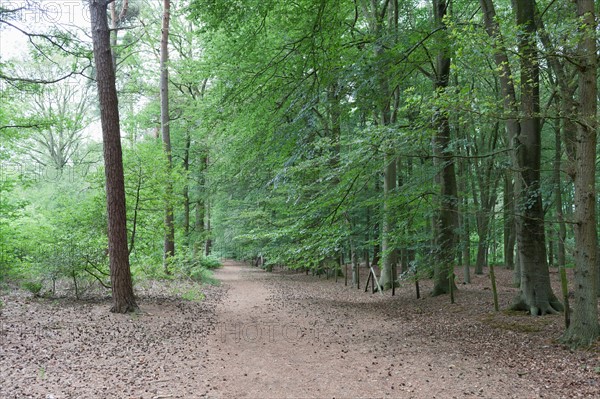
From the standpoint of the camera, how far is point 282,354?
6.39 meters

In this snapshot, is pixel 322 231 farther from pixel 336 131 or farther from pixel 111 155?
pixel 111 155

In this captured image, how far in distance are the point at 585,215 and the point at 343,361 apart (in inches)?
166

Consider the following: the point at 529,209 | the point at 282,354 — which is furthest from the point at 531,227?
the point at 282,354

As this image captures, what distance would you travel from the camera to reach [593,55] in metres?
5.39

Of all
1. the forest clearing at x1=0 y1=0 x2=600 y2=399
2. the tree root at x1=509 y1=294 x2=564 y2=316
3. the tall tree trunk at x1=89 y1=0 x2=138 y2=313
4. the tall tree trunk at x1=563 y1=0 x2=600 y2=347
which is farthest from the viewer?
the tall tree trunk at x1=89 y1=0 x2=138 y2=313

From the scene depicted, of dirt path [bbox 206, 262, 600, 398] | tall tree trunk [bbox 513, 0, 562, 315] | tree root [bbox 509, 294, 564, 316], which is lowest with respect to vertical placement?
dirt path [bbox 206, 262, 600, 398]

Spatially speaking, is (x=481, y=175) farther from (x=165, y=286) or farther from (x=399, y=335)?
(x=165, y=286)

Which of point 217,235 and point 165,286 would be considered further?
point 217,235

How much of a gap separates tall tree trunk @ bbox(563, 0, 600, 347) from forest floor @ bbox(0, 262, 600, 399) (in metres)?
0.43

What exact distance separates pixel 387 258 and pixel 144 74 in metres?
14.0

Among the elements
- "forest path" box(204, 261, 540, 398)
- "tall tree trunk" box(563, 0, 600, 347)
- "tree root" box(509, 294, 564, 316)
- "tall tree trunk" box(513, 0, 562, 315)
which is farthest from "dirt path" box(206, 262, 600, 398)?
"tall tree trunk" box(513, 0, 562, 315)

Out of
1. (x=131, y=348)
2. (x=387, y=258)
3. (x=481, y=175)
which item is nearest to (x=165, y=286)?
(x=131, y=348)

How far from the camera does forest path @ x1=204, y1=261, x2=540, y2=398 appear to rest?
4711 millimetres

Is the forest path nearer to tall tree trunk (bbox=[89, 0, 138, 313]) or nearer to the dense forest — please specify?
the dense forest
